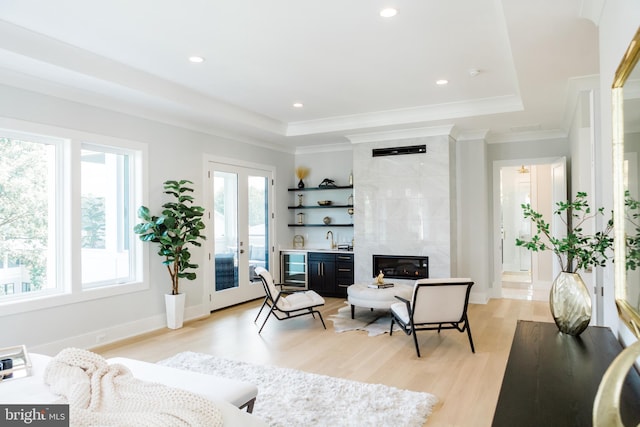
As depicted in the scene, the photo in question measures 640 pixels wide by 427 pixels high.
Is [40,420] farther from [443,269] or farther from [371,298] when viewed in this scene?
[443,269]

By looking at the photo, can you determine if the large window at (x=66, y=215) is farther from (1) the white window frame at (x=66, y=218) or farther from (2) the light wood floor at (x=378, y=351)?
(2) the light wood floor at (x=378, y=351)

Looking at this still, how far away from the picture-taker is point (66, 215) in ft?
14.0

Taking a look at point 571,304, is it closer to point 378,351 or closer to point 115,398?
point 115,398

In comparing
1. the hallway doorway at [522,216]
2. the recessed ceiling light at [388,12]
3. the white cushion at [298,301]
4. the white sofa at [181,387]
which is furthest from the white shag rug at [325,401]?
the hallway doorway at [522,216]

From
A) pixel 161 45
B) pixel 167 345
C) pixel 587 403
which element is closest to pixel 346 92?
pixel 161 45

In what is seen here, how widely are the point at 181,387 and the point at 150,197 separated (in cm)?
330

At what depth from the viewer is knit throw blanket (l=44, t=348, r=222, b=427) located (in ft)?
5.52

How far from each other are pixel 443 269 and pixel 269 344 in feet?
9.96

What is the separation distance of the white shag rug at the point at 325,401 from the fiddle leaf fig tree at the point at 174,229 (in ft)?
5.37

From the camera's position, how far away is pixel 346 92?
5039 mm

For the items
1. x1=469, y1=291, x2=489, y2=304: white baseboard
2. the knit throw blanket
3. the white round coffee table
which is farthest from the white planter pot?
x1=469, y1=291, x2=489, y2=304: white baseboard

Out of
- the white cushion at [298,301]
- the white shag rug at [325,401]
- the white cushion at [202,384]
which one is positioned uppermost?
the white cushion at [202,384]

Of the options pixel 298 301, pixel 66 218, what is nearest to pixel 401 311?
pixel 298 301

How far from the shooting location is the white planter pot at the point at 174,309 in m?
5.14
